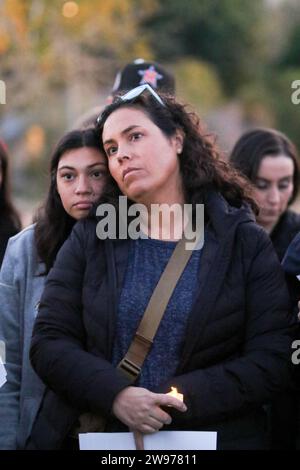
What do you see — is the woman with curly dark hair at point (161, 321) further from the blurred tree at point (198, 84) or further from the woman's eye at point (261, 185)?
the blurred tree at point (198, 84)

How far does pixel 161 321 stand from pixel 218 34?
77.0 ft

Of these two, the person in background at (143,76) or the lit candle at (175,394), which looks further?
the person in background at (143,76)

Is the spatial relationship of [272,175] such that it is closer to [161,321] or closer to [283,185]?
[283,185]

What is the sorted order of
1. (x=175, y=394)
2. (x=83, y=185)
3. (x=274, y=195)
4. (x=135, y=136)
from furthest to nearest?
(x=274, y=195)
(x=83, y=185)
(x=135, y=136)
(x=175, y=394)

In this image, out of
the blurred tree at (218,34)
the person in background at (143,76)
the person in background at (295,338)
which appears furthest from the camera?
the blurred tree at (218,34)

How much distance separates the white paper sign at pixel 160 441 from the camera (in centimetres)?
265

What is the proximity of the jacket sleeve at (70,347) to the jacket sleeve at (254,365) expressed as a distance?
21 cm

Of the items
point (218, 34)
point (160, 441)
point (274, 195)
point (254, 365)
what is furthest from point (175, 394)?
point (218, 34)

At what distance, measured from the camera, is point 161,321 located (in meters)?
2.72

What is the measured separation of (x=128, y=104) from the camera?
2.96 metres

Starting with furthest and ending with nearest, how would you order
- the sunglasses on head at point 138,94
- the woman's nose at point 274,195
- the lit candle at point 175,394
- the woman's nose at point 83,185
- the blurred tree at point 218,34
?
the blurred tree at point 218,34
the woman's nose at point 274,195
the woman's nose at point 83,185
the sunglasses on head at point 138,94
the lit candle at point 175,394

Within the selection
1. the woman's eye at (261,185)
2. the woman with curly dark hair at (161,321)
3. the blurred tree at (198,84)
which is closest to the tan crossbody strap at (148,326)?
the woman with curly dark hair at (161,321)
